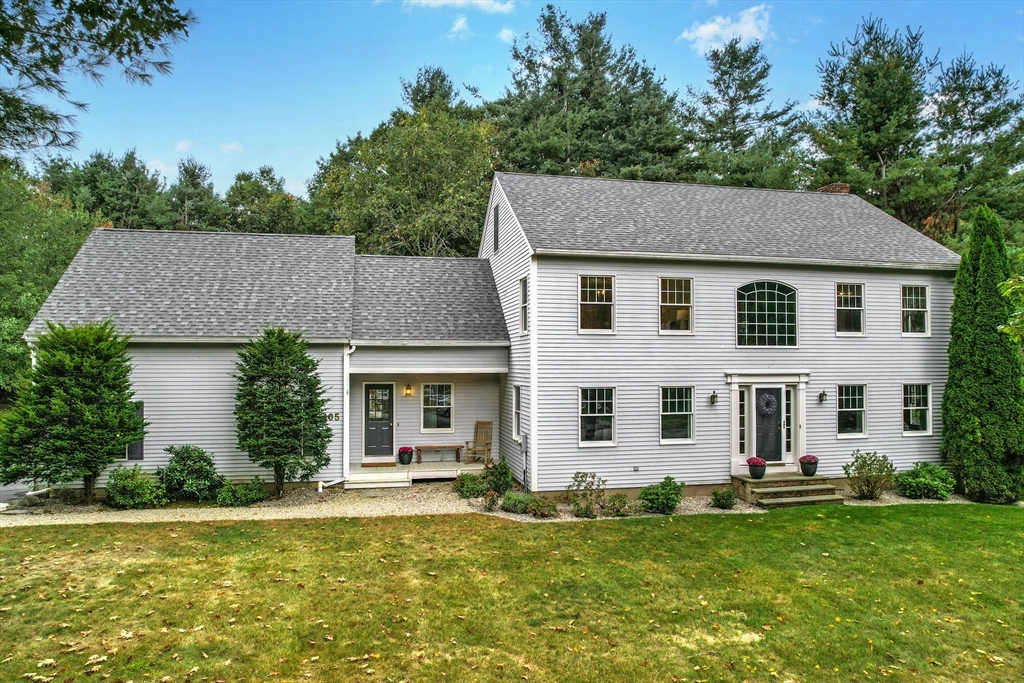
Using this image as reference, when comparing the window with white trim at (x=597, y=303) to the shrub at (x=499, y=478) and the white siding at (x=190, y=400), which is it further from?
the white siding at (x=190, y=400)

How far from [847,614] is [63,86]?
10.1 m

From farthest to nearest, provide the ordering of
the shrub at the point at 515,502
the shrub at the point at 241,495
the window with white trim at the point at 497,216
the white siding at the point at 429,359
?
the window with white trim at the point at 497,216
the white siding at the point at 429,359
the shrub at the point at 241,495
the shrub at the point at 515,502

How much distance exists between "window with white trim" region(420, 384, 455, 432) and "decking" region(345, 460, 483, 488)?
1029mm

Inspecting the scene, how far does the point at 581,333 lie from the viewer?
1380cm

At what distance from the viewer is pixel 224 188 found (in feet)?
145

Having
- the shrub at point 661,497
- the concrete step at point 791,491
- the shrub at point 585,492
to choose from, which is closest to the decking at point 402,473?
the shrub at point 585,492

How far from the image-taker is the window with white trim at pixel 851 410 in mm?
15203

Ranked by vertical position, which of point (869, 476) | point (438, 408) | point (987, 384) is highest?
point (987, 384)

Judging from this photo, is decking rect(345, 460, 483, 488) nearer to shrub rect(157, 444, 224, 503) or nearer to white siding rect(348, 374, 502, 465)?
white siding rect(348, 374, 502, 465)

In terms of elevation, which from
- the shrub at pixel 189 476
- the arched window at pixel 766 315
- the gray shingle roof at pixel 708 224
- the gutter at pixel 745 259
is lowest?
the shrub at pixel 189 476

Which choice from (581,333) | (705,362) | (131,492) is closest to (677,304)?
(705,362)

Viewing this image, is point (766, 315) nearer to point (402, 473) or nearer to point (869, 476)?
point (869, 476)

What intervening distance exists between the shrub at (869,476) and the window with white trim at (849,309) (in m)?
3.26

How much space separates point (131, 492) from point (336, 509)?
4334mm
